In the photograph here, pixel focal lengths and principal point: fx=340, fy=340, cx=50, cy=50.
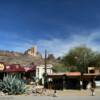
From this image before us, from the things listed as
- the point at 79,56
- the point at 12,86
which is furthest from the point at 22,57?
the point at 12,86

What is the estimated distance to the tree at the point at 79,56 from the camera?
3967 inches

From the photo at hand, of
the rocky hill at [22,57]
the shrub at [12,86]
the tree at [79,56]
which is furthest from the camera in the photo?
the rocky hill at [22,57]

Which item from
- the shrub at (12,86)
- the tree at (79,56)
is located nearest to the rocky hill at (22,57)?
the tree at (79,56)

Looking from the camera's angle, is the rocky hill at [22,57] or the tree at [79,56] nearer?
the tree at [79,56]

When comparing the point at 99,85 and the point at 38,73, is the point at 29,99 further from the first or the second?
the point at 38,73

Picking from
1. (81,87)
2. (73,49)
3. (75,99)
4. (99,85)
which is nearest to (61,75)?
(81,87)

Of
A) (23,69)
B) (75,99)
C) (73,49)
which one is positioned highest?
(73,49)

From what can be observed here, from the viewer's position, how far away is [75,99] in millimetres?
28578

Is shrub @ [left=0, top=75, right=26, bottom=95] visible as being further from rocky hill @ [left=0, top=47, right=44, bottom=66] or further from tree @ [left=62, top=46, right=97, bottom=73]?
rocky hill @ [left=0, top=47, right=44, bottom=66]

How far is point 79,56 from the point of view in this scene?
4109 inches

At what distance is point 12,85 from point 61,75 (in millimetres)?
26367

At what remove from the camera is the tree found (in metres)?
101

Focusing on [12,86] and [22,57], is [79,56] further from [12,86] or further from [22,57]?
[12,86]

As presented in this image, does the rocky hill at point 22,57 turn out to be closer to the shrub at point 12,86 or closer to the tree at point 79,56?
the tree at point 79,56
